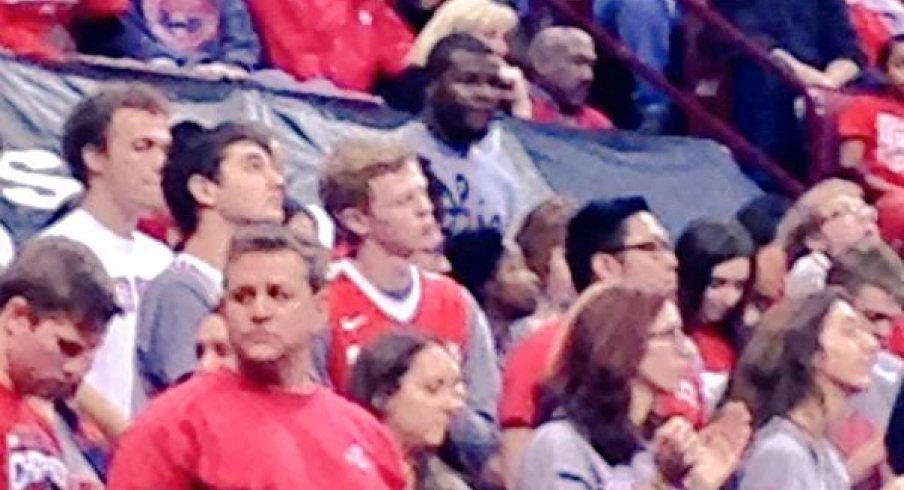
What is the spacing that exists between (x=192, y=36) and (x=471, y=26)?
83 centimetres

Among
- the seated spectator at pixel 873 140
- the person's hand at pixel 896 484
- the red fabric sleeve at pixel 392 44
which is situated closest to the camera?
the person's hand at pixel 896 484

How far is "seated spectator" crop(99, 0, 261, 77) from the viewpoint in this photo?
29.2 ft

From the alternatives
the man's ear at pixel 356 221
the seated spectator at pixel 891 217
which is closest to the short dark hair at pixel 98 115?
the man's ear at pixel 356 221

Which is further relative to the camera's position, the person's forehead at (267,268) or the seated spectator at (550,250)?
the seated spectator at (550,250)

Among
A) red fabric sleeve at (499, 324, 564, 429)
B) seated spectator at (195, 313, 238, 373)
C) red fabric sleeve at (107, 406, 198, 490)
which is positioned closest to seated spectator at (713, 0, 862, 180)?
red fabric sleeve at (499, 324, 564, 429)

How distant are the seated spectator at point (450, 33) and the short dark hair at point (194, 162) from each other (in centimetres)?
231

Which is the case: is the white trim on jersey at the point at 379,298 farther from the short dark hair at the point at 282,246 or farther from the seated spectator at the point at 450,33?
the seated spectator at the point at 450,33

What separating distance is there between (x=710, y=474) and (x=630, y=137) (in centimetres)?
359

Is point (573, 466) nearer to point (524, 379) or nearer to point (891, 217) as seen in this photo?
point (524, 379)

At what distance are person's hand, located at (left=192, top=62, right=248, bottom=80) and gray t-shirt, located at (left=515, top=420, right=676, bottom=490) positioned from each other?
8.05 ft

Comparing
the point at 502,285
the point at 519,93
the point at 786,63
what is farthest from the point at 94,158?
the point at 786,63

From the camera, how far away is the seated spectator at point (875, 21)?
11789 mm

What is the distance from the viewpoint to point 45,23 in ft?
28.1

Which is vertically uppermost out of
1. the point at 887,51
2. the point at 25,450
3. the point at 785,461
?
the point at 25,450
